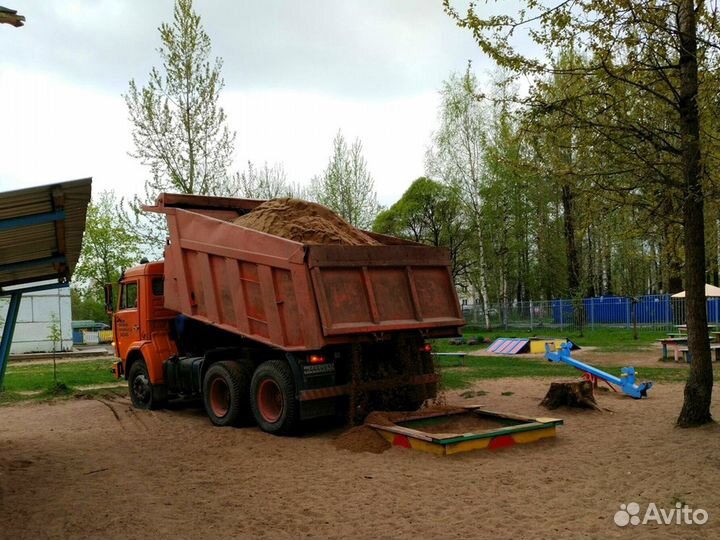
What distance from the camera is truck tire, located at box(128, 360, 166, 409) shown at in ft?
40.3

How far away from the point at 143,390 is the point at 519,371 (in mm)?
9398

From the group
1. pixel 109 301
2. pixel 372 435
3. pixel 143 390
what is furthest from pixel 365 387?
pixel 109 301

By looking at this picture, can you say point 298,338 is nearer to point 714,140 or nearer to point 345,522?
point 345,522

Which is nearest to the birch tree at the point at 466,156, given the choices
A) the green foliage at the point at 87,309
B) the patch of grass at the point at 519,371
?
the patch of grass at the point at 519,371

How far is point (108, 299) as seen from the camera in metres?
13.6

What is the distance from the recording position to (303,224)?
9.71m

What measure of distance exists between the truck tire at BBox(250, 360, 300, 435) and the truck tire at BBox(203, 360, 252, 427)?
30cm

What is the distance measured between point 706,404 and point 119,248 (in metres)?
42.5

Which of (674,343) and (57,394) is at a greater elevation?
(674,343)

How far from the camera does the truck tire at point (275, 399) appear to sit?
9125 millimetres

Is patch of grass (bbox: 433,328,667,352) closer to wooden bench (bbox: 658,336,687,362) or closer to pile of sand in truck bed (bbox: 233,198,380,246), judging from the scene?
wooden bench (bbox: 658,336,687,362)

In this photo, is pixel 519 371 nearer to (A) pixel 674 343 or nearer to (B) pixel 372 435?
(A) pixel 674 343

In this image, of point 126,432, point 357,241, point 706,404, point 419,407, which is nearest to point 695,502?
point 706,404

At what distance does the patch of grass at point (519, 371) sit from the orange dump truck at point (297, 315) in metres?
4.09
